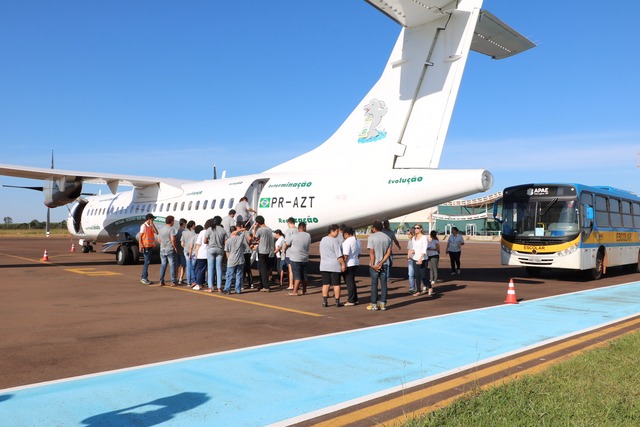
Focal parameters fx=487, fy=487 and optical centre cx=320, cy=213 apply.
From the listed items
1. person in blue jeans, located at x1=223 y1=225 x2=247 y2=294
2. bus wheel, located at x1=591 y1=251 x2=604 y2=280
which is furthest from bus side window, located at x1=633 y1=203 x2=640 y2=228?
person in blue jeans, located at x1=223 y1=225 x2=247 y2=294

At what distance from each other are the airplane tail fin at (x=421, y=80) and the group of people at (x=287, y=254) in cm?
215

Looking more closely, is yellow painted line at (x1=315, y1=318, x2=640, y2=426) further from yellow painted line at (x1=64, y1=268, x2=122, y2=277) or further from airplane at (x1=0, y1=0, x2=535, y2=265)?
yellow painted line at (x1=64, y1=268, x2=122, y2=277)

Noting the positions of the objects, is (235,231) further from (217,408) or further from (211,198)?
(217,408)

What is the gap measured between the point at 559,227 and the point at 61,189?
19.2 m

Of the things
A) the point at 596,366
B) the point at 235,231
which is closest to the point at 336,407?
the point at 596,366

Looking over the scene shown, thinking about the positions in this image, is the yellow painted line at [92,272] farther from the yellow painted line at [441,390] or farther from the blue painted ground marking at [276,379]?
the yellow painted line at [441,390]

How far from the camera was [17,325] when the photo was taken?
8.17 meters

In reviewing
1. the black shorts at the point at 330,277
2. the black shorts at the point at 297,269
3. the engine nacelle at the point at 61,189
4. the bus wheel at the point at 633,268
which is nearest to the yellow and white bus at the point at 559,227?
the bus wheel at the point at 633,268

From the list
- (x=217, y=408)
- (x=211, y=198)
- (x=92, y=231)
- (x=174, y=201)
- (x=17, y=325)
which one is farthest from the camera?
(x=92, y=231)

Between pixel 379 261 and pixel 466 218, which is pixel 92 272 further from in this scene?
pixel 466 218

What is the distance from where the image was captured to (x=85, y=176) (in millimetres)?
19828

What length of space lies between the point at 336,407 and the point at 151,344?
3.58 meters

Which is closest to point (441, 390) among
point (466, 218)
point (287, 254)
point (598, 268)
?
point (287, 254)

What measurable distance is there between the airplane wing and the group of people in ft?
22.4
